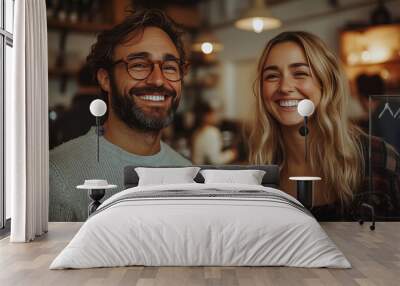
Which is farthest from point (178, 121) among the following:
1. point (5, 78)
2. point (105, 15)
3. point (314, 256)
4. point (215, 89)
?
point (314, 256)

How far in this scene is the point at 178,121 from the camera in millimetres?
7445

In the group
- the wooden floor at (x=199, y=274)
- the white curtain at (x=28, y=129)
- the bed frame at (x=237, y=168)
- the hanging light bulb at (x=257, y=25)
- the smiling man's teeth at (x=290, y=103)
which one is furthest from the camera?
the hanging light bulb at (x=257, y=25)

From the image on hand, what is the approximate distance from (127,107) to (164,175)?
1.18 m

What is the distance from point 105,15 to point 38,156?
7.38 feet

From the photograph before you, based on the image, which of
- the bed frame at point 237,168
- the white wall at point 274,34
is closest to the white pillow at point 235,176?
the bed frame at point 237,168

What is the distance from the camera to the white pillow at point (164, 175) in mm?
6688

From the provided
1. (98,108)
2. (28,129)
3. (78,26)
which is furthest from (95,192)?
(78,26)

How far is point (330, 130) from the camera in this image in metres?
7.35

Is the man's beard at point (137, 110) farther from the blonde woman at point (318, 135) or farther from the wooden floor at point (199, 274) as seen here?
the wooden floor at point (199, 274)

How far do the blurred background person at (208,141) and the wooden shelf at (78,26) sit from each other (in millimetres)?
1627

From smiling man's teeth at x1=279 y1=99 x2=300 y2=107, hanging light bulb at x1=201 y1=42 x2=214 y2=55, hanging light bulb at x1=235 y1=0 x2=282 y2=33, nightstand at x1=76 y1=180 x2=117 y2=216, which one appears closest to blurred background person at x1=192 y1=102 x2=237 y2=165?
hanging light bulb at x1=201 y1=42 x2=214 y2=55

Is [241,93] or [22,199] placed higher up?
[241,93]

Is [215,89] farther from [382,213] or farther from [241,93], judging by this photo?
[382,213]

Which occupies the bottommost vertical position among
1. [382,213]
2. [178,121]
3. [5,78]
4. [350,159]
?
[382,213]
